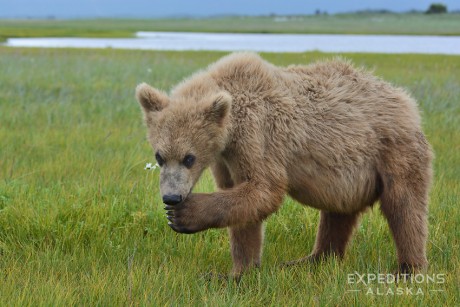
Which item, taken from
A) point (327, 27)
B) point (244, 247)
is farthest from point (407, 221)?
point (327, 27)

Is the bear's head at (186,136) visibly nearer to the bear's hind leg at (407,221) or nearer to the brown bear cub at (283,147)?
the brown bear cub at (283,147)

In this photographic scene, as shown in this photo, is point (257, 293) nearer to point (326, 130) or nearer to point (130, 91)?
point (326, 130)

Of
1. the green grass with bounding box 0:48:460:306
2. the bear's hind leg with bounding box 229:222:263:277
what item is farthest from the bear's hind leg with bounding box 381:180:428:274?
the bear's hind leg with bounding box 229:222:263:277

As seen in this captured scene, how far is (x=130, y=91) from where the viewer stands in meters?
13.9

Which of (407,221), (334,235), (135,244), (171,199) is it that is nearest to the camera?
(171,199)

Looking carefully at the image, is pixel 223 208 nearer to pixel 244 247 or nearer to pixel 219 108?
pixel 219 108

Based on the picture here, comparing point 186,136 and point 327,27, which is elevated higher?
point 186,136

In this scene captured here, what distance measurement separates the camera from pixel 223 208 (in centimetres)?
383

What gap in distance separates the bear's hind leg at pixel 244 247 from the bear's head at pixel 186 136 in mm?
755

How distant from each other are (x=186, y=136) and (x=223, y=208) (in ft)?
1.64

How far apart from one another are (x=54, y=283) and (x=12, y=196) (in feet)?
6.05

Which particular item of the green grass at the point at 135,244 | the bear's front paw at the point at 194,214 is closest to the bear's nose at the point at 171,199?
the bear's front paw at the point at 194,214

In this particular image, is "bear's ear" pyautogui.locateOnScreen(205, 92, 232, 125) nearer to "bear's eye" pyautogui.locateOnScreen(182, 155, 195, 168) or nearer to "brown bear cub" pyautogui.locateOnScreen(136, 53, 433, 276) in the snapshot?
"brown bear cub" pyautogui.locateOnScreen(136, 53, 433, 276)

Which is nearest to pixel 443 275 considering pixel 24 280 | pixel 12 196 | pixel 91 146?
pixel 24 280
